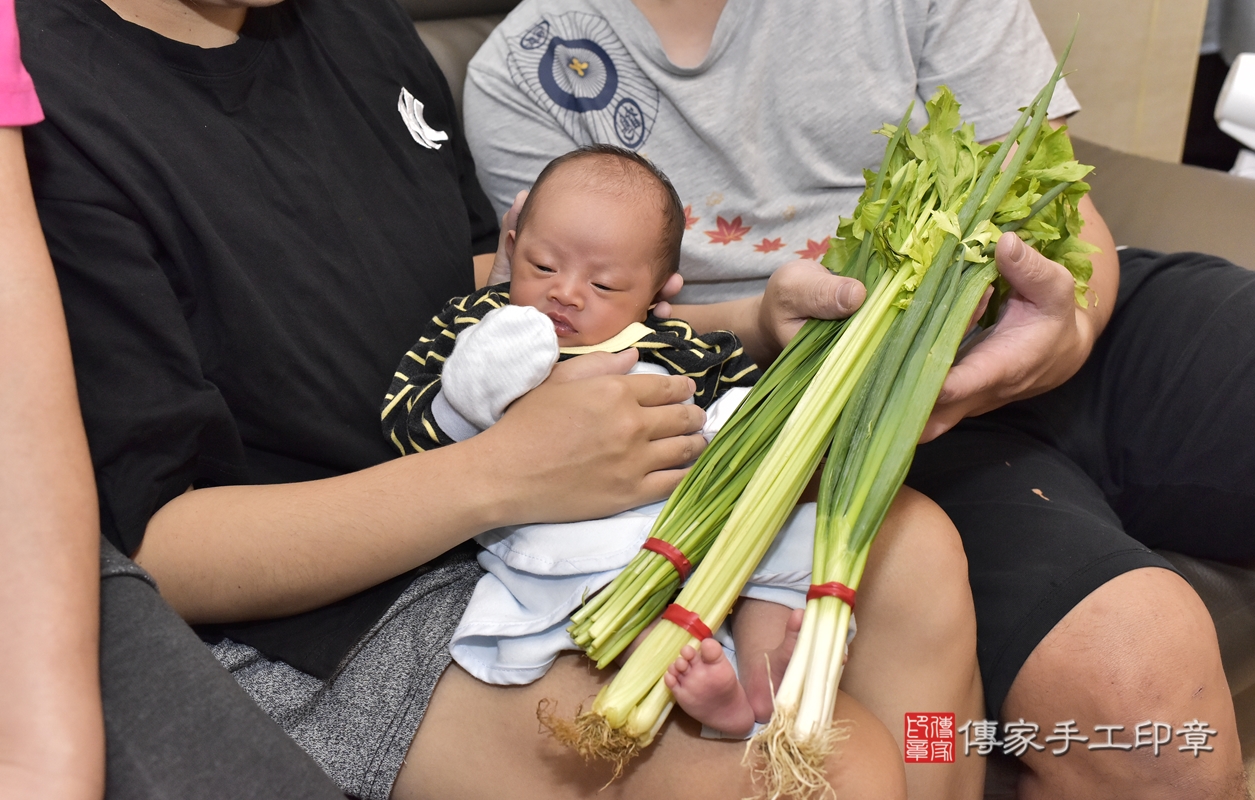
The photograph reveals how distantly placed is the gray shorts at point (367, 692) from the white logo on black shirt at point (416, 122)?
2.08 feet

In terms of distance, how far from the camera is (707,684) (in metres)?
0.75

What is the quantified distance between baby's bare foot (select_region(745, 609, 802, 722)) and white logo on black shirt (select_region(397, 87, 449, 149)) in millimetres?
832

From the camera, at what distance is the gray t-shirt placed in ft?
4.42

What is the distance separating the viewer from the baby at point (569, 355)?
0.88m

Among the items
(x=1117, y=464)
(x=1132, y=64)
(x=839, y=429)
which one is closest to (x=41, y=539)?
(x=839, y=429)

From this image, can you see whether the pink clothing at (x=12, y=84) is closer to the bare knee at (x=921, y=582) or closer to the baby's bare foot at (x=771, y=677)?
the baby's bare foot at (x=771, y=677)

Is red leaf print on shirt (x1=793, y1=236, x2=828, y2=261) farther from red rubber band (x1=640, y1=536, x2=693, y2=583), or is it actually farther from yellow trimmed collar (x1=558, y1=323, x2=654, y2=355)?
red rubber band (x1=640, y1=536, x2=693, y2=583)

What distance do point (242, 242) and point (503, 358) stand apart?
0.99 feet

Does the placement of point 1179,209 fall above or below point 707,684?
above

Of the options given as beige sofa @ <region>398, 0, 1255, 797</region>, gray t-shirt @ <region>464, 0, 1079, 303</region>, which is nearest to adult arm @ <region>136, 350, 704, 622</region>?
gray t-shirt @ <region>464, 0, 1079, 303</region>

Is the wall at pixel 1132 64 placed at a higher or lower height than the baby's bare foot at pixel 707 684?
higher

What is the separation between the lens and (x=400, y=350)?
43.3 inches

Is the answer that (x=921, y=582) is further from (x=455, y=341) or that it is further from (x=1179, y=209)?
(x=1179, y=209)

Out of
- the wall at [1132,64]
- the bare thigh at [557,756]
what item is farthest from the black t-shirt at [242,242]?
the wall at [1132,64]
